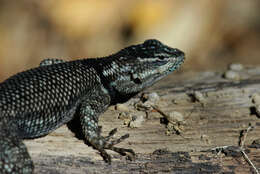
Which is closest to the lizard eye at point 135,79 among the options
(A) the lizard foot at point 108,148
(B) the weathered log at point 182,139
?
(B) the weathered log at point 182,139

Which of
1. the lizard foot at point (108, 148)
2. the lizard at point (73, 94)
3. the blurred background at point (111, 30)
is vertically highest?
the blurred background at point (111, 30)

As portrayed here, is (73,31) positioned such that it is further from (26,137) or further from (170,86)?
(26,137)

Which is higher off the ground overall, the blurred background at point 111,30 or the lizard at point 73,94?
→ the blurred background at point 111,30

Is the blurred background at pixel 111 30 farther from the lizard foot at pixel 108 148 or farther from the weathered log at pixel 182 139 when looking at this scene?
the lizard foot at pixel 108 148

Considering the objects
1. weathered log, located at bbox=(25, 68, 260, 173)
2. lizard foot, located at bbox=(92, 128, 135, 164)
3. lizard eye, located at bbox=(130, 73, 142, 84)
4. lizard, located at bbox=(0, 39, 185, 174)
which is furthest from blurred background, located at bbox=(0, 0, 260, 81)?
lizard foot, located at bbox=(92, 128, 135, 164)

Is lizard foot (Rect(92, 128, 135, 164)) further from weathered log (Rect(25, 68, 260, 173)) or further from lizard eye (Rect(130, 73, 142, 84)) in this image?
lizard eye (Rect(130, 73, 142, 84))

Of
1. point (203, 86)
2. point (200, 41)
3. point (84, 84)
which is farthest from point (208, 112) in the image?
point (200, 41)
